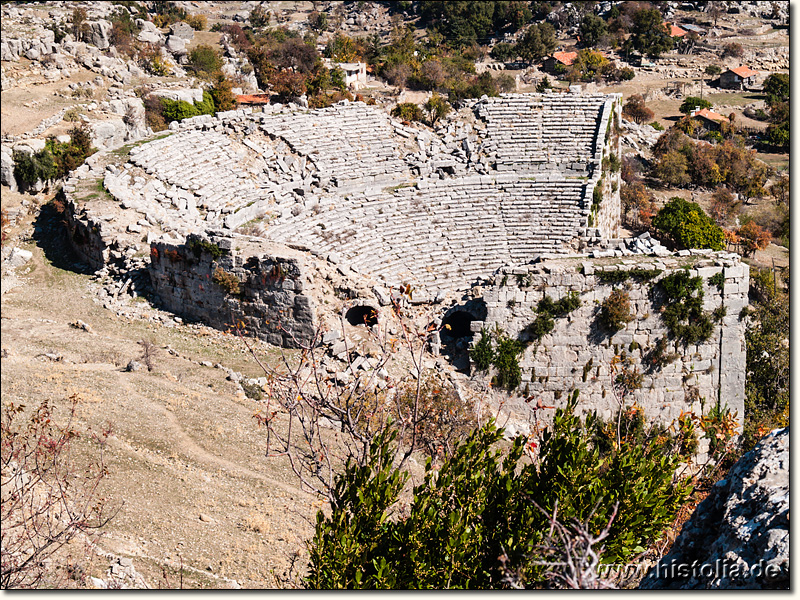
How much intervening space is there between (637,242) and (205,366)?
14.0 metres

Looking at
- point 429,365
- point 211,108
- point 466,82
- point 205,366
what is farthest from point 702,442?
point 466,82

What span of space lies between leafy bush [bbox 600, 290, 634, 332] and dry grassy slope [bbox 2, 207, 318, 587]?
9933mm

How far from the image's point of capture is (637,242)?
2589cm

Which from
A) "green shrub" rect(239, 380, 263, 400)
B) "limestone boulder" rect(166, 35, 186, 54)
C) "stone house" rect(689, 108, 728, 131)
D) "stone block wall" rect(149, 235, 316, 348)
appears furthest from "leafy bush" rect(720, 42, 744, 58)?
"green shrub" rect(239, 380, 263, 400)

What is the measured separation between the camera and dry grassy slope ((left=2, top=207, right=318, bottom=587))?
555 inches

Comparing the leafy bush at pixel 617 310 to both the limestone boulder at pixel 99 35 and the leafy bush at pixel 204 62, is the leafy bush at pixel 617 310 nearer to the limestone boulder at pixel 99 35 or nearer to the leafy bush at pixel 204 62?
the leafy bush at pixel 204 62

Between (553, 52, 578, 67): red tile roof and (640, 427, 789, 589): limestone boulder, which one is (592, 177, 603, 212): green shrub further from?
(553, 52, 578, 67): red tile roof

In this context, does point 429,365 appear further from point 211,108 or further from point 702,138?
point 702,138

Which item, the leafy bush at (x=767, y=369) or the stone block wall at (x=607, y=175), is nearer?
the leafy bush at (x=767, y=369)

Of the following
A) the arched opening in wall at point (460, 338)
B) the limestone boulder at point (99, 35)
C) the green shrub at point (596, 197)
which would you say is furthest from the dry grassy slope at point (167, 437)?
the limestone boulder at point (99, 35)

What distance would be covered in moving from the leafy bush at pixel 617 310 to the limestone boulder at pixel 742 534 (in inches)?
566

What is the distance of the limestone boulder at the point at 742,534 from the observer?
6848mm

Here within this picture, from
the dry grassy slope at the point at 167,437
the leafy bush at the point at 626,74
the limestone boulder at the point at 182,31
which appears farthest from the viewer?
the leafy bush at the point at 626,74

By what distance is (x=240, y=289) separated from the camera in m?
22.7
